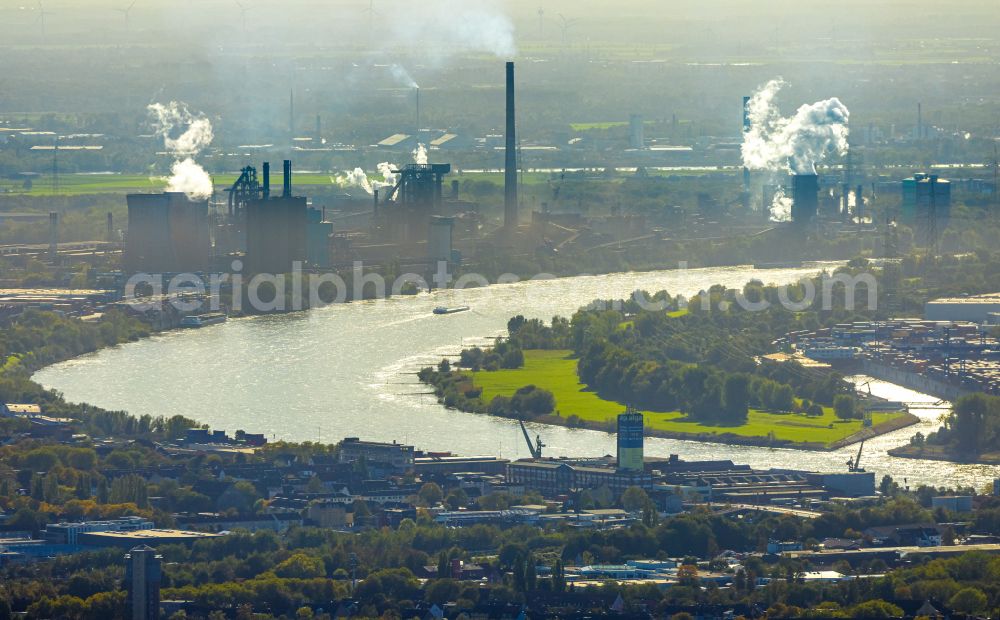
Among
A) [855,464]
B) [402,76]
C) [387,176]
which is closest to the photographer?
[855,464]

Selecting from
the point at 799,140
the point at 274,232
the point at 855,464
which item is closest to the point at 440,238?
Result: the point at 274,232

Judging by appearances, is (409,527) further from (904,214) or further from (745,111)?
(745,111)

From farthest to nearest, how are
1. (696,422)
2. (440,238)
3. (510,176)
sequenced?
(510,176) < (440,238) < (696,422)

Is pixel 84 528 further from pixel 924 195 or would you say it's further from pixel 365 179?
pixel 365 179

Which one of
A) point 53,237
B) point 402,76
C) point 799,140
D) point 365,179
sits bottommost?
point 53,237

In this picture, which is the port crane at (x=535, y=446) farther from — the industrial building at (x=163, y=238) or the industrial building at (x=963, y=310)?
the industrial building at (x=163, y=238)

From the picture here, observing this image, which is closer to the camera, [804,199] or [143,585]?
[143,585]

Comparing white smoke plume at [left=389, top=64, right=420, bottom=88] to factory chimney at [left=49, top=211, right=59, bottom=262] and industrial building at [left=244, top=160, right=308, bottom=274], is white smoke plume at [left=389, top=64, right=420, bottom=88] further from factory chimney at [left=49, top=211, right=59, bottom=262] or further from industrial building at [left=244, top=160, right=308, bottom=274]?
industrial building at [left=244, top=160, right=308, bottom=274]
